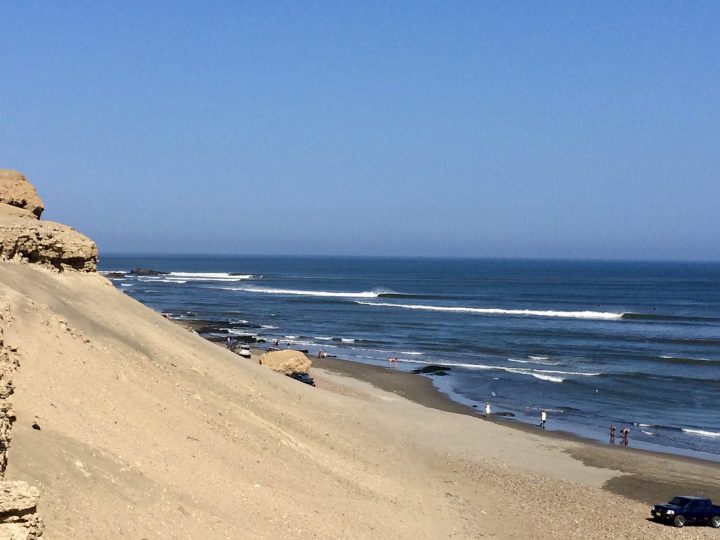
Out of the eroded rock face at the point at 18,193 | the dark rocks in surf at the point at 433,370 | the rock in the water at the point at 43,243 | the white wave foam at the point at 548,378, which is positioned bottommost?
the dark rocks in surf at the point at 433,370

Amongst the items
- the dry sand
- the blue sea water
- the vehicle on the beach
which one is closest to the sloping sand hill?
the dry sand

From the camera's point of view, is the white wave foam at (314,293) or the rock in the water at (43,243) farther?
the white wave foam at (314,293)

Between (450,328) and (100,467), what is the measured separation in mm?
61560

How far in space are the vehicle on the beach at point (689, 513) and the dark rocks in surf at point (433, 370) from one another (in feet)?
90.5

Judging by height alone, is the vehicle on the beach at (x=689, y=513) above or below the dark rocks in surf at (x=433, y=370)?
above

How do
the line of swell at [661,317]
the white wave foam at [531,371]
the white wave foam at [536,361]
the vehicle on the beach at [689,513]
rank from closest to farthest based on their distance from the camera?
the vehicle on the beach at [689,513] → the white wave foam at [531,371] → the white wave foam at [536,361] → the line of swell at [661,317]

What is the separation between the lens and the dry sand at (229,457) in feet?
45.1

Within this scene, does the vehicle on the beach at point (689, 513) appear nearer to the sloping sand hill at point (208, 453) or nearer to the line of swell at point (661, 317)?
the sloping sand hill at point (208, 453)

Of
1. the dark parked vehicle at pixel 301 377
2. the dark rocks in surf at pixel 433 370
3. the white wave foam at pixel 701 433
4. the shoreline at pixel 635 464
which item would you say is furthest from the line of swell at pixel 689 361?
the dark parked vehicle at pixel 301 377

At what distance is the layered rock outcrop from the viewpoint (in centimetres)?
2308

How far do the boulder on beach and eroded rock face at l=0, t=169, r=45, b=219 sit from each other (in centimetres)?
1389

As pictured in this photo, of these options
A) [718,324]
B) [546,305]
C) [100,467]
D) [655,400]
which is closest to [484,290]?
[546,305]

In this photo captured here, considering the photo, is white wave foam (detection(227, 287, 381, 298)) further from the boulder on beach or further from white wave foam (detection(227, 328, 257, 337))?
the boulder on beach

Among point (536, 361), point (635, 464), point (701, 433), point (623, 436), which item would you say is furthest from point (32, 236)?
→ point (536, 361)
